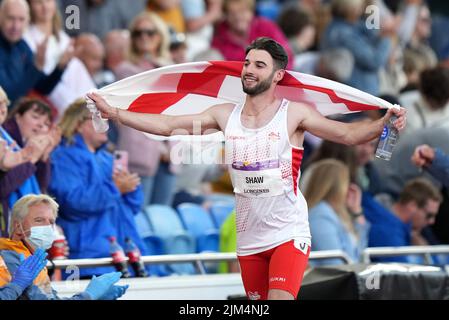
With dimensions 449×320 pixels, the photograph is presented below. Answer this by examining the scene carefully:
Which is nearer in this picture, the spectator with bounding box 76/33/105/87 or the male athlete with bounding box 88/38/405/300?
the male athlete with bounding box 88/38/405/300

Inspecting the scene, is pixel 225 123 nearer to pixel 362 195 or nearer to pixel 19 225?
pixel 19 225

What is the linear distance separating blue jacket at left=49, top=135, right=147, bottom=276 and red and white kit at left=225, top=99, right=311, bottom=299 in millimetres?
2078

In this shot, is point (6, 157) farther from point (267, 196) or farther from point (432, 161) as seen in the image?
point (432, 161)

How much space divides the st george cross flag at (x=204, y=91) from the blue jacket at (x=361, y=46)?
18.9 feet

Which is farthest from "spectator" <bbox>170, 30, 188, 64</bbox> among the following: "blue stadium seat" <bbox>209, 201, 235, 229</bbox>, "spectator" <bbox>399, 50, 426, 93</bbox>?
"spectator" <bbox>399, 50, 426, 93</bbox>

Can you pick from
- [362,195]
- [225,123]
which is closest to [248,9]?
[362,195]

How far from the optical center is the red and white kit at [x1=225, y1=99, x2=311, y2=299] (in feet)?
25.7

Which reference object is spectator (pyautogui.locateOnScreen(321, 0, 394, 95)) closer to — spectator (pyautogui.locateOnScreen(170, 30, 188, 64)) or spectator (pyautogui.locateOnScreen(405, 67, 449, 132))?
spectator (pyautogui.locateOnScreen(405, 67, 449, 132))

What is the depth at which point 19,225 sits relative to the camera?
8109 mm

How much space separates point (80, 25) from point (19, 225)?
5157 millimetres

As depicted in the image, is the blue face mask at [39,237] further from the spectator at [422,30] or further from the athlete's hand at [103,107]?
the spectator at [422,30]

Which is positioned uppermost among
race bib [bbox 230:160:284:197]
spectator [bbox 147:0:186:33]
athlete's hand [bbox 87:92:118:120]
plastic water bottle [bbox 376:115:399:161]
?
spectator [bbox 147:0:186:33]

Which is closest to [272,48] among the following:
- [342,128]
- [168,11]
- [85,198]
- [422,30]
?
[342,128]
